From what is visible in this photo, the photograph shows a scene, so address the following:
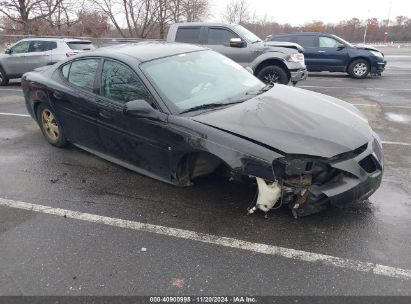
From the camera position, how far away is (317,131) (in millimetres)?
3209

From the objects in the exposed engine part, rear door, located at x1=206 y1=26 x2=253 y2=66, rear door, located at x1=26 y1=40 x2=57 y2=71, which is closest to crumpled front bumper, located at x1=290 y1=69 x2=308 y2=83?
rear door, located at x1=206 y1=26 x2=253 y2=66

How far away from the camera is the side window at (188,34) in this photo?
995 centimetres

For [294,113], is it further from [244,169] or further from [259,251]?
[259,251]

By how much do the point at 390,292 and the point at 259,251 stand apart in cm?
98

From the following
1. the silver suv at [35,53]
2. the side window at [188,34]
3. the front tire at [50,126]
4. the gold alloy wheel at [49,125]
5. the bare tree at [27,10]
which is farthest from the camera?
the bare tree at [27,10]

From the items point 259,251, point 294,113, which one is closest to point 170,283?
point 259,251

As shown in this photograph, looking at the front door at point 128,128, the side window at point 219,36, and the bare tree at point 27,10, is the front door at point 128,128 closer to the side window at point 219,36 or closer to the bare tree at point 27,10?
the side window at point 219,36

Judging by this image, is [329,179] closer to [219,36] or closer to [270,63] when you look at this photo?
[270,63]

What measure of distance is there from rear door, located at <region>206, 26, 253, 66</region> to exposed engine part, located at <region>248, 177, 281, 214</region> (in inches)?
273

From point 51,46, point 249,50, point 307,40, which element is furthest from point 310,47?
point 51,46

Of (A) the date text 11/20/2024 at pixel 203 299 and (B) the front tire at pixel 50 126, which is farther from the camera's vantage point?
(B) the front tire at pixel 50 126

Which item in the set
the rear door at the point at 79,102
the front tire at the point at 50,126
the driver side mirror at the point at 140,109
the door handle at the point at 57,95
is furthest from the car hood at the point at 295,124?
the front tire at the point at 50,126

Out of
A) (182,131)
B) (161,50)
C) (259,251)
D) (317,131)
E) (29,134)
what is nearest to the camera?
(259,251)

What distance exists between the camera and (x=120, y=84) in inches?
161
